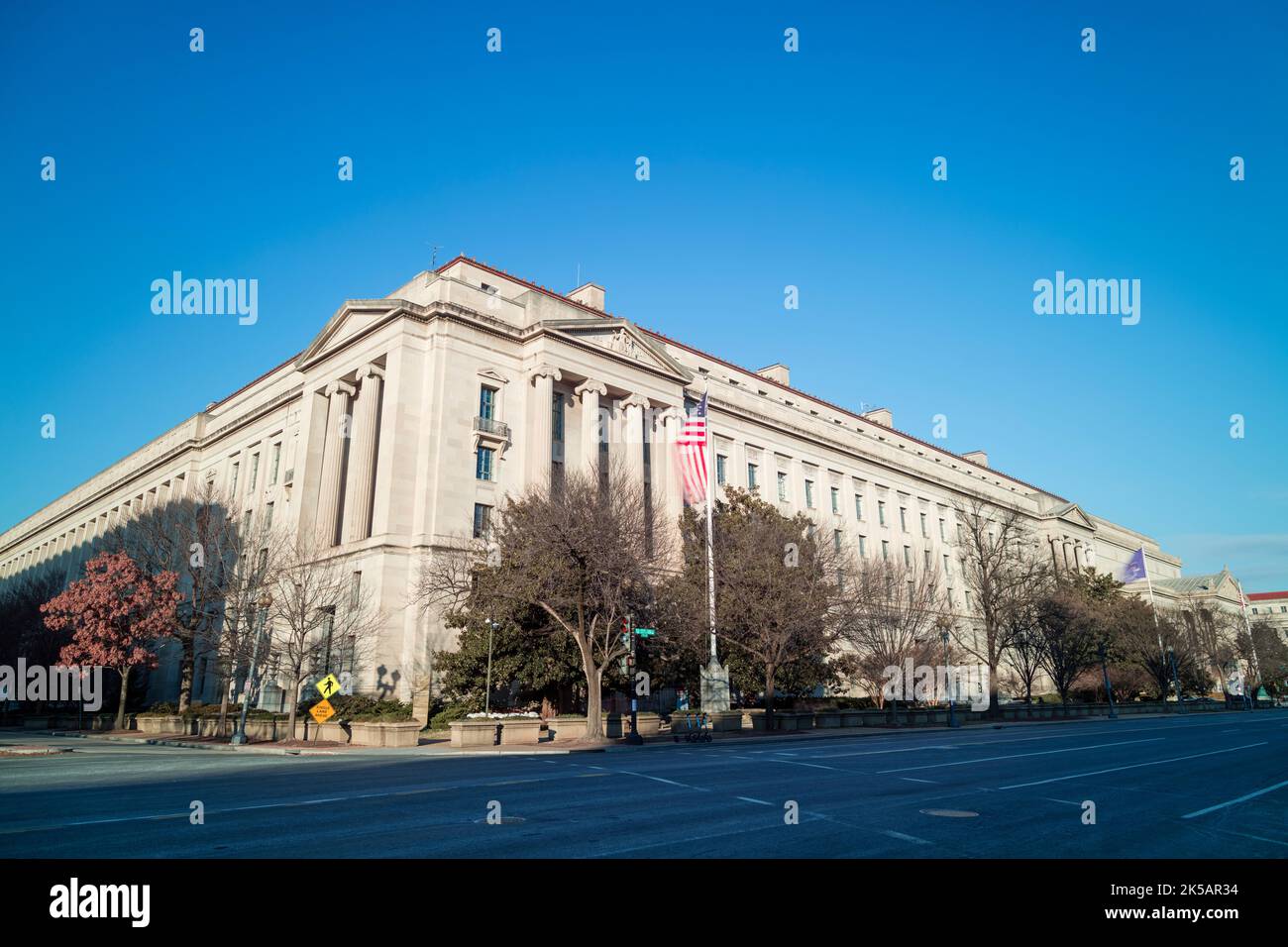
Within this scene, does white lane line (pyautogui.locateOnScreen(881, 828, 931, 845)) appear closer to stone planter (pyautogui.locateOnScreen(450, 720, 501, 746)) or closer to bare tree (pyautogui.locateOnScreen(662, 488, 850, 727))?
stone planter (pyautogui.locateOnScreen(450, 720, 501, 746))

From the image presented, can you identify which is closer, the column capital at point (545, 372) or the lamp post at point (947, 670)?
the lamp post at point (947, 670)

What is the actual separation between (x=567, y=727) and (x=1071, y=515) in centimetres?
8613

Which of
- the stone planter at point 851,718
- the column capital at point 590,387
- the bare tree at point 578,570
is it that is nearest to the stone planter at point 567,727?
the bare tree at point 578,570

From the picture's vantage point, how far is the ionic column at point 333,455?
46.3m

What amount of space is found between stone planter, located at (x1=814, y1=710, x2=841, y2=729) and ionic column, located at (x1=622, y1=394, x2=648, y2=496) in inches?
661

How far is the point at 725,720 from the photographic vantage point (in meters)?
35.1

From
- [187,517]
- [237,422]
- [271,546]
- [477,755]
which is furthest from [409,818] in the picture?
[237,422]

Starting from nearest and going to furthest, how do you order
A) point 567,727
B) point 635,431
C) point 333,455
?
point 567,727 → point 333,455 → point 635,431

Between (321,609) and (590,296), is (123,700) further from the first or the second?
(590,296)

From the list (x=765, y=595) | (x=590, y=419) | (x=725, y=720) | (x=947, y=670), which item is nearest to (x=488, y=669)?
(x=725, y=720)

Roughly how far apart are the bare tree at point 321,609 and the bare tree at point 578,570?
517 cm

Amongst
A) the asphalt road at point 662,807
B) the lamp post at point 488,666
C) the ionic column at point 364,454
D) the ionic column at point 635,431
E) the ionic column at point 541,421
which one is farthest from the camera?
the ionic column at point 635,431

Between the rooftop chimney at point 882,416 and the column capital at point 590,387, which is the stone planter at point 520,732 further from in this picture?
the rooftop chimney at point 882,416
